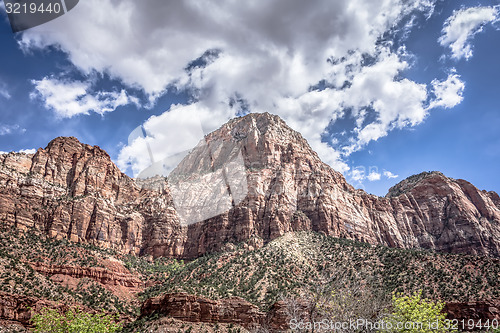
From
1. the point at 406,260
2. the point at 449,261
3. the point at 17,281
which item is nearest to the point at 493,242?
the point at 449,261

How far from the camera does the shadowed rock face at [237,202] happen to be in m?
91.6

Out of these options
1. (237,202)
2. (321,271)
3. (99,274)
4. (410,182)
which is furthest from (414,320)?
(410,182)

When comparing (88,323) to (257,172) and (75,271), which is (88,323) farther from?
(257,172)

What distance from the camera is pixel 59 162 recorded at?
102 metres

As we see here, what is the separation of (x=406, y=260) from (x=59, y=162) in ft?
331

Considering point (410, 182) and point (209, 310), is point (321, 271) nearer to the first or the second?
point (209, 310)

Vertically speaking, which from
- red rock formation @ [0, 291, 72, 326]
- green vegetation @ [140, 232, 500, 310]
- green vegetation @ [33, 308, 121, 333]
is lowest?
green vegetation @ [33, 308, 121, 333]

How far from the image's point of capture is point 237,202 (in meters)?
108

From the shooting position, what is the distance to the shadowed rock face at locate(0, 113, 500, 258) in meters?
91.6

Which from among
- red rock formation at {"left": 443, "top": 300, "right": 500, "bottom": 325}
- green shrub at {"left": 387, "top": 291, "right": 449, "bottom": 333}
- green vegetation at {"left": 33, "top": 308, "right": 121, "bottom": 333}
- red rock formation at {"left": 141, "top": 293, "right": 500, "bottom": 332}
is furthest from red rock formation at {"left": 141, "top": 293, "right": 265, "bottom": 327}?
green shrub at {"left": 387, "top": 291, "right": 449, "bottom": 333}

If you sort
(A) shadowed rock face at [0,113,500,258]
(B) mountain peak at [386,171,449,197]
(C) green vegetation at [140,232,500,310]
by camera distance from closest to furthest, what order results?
(C) green vegetation at [140,232,500,310] < (A) shadowed rock face at [0,113,500,258] < (B) mountain peak at [386,171,449,197]

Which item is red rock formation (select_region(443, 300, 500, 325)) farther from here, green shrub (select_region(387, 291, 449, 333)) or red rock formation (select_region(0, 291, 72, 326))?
red rock formation (select_region(0, 291, 72, 326))

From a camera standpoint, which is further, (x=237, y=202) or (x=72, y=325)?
(x=237, y=202)

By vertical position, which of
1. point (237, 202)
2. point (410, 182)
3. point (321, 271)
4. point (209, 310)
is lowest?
point (209, 310)
